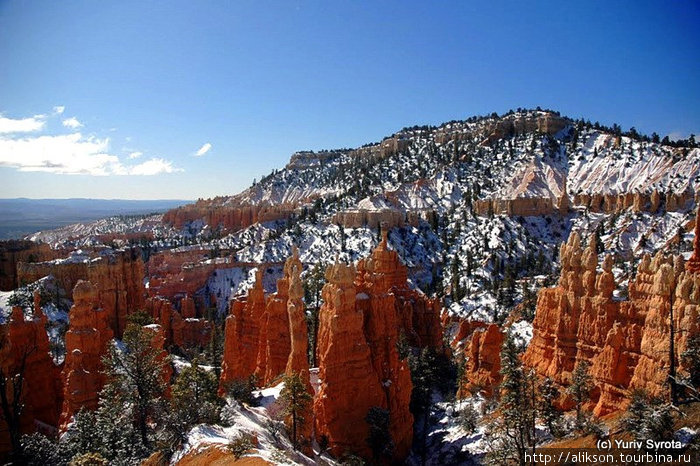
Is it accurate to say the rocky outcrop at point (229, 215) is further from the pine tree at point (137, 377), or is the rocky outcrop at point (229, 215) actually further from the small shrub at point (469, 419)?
the pine tree at point (137, 377)

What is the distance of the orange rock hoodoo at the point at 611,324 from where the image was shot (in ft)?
82.7

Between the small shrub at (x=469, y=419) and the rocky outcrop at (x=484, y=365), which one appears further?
the rocky outcrop at (x=484, y=365)

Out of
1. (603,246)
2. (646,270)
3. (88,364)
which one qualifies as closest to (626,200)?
(603,246)

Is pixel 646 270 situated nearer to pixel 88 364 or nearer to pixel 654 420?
pixel 654 420

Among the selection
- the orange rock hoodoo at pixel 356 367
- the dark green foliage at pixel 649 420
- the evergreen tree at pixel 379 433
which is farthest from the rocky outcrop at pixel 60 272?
the dark green foliage at pixel 649 420

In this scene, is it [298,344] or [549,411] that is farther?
[298,344]

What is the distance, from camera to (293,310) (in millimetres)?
29484

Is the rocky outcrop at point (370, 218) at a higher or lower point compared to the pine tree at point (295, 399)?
higher

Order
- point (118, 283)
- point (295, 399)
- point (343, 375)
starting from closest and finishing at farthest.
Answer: point (295, 399) < point (343, 375) < point (118, 283)

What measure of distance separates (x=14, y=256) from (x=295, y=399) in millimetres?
63022

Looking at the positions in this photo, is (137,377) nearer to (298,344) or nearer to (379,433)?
(298,344)

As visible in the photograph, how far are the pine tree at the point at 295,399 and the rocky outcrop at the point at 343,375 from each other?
7.71 ft

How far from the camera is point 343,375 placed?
28406mm

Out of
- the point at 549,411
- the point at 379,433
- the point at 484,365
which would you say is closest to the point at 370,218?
the point at 484,365
